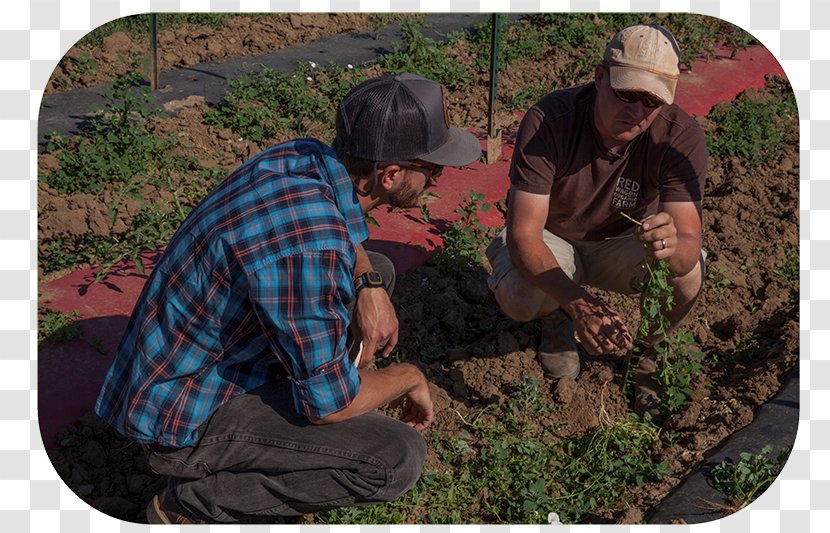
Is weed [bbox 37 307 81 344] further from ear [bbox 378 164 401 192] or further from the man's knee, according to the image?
ear [bbox 378 164 401 192]

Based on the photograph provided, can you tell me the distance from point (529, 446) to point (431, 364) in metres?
0.71

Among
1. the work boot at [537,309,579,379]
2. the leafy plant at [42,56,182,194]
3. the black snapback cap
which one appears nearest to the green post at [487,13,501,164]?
the leafy plant at [42,56,182,194]

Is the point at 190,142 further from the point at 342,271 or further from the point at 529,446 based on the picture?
the point at 342,271

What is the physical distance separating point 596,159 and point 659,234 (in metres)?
0.52

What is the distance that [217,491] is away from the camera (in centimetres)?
311

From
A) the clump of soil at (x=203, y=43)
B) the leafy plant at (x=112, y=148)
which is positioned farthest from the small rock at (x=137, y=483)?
the clump of soil at (x=203, y=43)

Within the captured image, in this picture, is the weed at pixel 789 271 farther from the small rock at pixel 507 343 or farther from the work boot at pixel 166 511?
the work boot at pixel 166 511

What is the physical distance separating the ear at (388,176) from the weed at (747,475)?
165 centimetres

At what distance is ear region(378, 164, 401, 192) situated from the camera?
2955mm

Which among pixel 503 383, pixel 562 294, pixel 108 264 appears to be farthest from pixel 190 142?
pixel 562 294

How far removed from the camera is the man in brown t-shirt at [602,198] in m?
3.69

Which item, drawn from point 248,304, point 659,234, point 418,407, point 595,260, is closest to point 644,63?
point 659,234

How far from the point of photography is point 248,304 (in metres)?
2.83

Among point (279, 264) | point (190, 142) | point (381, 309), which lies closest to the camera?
point (279, 264)
